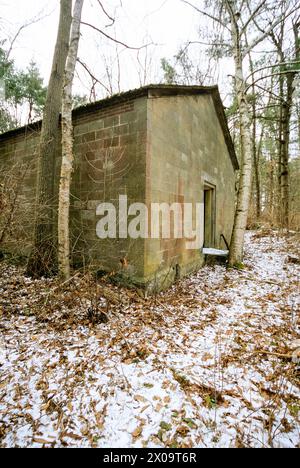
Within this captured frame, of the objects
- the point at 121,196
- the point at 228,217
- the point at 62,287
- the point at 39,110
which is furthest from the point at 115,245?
the point at 39,110

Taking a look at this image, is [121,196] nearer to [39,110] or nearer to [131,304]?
[131,304]

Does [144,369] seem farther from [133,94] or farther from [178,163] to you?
[133,94]

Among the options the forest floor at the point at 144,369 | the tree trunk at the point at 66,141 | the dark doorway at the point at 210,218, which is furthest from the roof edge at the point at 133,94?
the forest floor at the point at 144,369

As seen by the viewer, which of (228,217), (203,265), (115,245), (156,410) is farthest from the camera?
(228,217)

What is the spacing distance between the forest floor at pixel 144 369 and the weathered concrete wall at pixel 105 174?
2.80ft

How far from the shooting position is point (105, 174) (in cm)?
473

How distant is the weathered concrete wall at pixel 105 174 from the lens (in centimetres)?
430

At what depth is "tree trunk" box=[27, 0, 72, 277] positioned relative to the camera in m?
4.91

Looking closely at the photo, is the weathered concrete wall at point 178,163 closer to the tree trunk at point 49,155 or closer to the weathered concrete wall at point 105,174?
the weathered concrete wall at point 105,174

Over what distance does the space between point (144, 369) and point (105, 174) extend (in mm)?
3675

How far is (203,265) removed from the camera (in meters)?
7.12

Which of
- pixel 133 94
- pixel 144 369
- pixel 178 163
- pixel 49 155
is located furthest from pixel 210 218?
pixel 144 369
